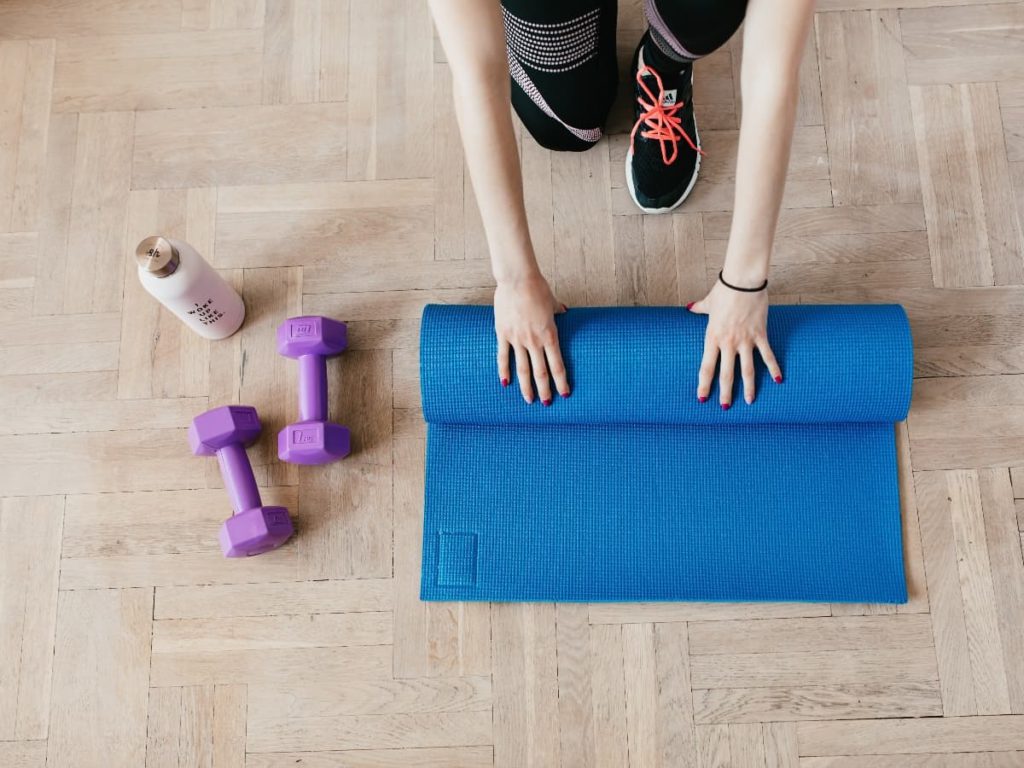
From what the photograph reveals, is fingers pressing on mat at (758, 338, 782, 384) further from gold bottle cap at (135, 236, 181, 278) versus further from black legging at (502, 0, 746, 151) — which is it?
gold bottle cap at (135, 236, 181, 278)

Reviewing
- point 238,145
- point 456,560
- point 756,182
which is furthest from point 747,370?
point 238,145

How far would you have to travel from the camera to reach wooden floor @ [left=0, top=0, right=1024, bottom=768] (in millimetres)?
1211

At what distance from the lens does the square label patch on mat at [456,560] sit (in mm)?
1234

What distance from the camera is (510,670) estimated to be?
1.23 metres

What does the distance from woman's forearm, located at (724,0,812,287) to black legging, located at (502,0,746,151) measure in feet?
0.52

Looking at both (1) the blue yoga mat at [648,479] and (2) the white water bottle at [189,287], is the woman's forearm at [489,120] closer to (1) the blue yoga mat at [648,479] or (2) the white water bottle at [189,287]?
(1) the blue yoga mat at [648,479]

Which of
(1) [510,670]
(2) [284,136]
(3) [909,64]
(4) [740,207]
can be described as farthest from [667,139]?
(1) [510,670]

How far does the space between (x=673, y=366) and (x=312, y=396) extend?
1.81 feet

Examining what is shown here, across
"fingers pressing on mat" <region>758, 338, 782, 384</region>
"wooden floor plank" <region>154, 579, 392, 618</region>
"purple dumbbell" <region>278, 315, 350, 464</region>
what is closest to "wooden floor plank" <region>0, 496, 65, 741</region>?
"wooden floor plank" <region>154, 579, 392, 618</region>

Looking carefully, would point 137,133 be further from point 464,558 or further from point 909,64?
point 909,64

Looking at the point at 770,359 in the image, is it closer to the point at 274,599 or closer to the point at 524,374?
the point at 524,374

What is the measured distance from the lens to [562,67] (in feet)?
3.99

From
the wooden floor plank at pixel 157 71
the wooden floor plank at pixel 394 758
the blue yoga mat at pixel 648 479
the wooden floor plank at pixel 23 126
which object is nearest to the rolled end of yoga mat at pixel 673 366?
the blue yoga mat at pixel 648 479

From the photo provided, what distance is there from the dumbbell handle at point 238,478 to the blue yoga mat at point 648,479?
0.87ft
